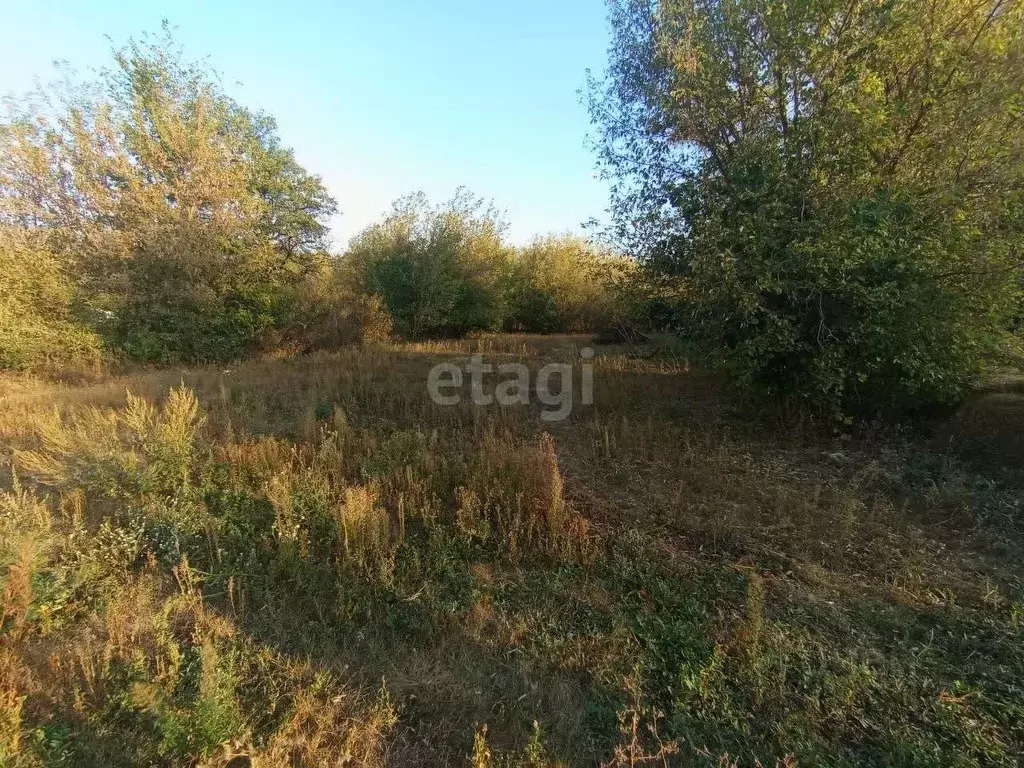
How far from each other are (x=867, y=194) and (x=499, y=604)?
580 centimetres

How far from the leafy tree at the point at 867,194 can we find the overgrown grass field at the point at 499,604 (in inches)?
56.1

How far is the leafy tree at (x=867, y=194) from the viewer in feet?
16.2

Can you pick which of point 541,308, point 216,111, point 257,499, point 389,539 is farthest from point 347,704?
point 541,308

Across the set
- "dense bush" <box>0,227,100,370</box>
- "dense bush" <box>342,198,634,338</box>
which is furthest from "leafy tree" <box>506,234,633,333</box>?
"dense bush" <box>0,227,100,370</box>

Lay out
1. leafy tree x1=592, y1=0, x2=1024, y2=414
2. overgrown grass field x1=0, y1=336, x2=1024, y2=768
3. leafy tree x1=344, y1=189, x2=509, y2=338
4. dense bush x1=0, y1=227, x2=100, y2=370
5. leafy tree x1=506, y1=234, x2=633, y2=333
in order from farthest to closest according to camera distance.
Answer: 1. leafy tree x1=506, y1=234, x2=633, y2=333
2. leafy tree x1=344, y1=189, x2=509, y2=338
3. dense bush x1=0, y1=227, x2=100, y2=370
4. leafy tree x1=592, y1=0, x2=1024, y2=414
5. overgrown grass field x1=0, y1=336, x2=1024, y2=768

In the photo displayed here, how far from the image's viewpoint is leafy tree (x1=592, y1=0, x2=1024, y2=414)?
4.93 metres

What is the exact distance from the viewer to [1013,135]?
16.5 feet

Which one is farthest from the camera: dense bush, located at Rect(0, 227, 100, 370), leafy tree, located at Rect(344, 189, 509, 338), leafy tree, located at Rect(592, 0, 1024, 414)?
leafy tree, located at Rect(344, 189, 509, 338)

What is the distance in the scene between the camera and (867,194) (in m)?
5.16

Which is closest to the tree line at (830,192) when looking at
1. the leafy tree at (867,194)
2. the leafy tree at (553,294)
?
the leafy tree at (867,194)

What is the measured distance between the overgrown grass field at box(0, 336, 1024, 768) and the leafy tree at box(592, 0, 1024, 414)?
4.67 ft

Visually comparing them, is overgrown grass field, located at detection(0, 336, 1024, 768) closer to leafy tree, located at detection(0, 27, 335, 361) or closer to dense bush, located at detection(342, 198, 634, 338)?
leafy tree, located at detection(0, 27, 335, 361)

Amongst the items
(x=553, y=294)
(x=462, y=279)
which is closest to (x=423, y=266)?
(x=462, y=279)

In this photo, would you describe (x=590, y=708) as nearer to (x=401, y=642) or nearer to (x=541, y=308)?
(x=401, y=642)
